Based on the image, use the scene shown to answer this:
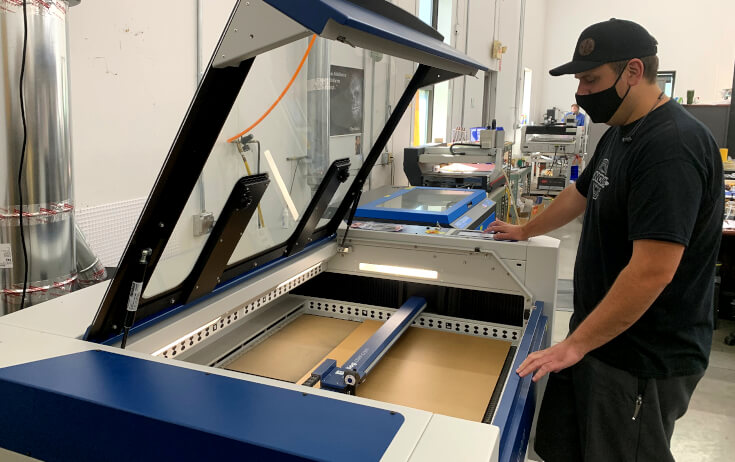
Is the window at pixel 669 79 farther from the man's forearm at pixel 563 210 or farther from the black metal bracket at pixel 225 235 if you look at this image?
the black metal bracket at pixel 225 235

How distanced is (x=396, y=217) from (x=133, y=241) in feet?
5.00

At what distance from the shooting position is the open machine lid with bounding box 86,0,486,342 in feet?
3.06

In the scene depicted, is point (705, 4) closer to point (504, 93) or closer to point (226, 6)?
point (504, 93)

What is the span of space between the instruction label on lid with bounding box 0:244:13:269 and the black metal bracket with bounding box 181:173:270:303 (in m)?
0.58

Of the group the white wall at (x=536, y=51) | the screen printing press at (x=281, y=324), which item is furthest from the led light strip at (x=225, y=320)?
the white wall at (x=536, y=51)

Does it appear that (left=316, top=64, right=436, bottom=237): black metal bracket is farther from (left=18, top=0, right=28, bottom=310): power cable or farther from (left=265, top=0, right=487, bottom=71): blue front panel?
(left=18, top=0, right=28, bottom=310): power cable

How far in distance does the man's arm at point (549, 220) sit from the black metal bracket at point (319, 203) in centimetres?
56

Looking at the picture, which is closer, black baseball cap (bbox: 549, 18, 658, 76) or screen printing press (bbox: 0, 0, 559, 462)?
screen printing press (bbox: 0, 0, 559, 462)

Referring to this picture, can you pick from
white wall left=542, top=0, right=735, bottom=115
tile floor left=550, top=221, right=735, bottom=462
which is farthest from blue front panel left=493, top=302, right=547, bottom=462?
white wall left=542, top=0, right=735, bottom=115

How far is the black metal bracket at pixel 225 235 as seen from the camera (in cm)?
129

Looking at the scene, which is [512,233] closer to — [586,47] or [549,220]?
[549,220]

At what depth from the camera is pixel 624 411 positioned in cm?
165

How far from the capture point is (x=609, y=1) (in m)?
12.7

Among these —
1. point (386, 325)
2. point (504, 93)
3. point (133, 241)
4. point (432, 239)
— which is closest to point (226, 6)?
point (432, 239)
